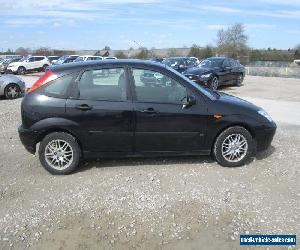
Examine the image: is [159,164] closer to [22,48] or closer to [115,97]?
[115,97]

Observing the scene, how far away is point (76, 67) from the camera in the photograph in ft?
18.8

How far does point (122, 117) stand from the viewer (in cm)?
560

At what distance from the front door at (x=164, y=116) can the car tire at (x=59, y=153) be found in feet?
3.10

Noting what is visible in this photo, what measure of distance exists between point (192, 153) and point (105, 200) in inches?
67.1

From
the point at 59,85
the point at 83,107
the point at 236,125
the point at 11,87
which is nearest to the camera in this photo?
the point at 83,107

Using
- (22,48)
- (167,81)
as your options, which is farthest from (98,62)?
(22,48)

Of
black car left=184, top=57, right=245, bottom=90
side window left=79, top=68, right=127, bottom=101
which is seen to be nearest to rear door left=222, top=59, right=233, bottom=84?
black car left=184, top=57, right=245, bottom=90

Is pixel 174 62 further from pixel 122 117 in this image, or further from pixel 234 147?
pixel 122 117

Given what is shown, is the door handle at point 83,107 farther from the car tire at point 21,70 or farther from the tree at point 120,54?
the tree at point 120,54

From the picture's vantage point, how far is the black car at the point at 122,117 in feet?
18.3

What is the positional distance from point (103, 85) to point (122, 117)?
0.58 m

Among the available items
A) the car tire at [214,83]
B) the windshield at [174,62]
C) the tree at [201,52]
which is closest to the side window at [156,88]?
the car tire at [214,83]

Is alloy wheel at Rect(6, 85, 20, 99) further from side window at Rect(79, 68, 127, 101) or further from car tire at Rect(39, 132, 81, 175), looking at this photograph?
side window at Rect(79, 68, 127, 101)

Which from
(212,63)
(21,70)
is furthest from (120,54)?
(212,63)
